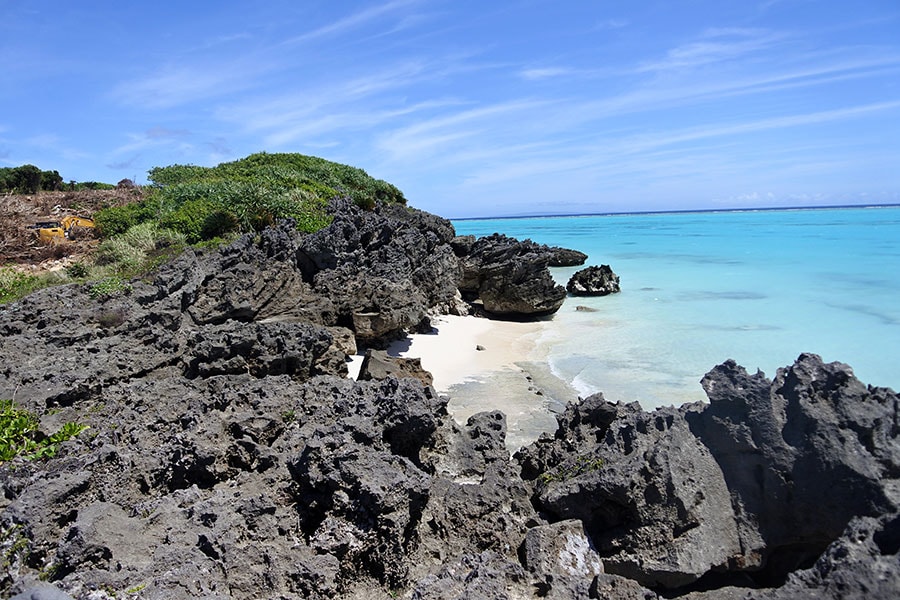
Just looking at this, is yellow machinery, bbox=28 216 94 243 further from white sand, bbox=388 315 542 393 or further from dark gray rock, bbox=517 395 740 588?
dark gray rock, bbox=517 395 740 588

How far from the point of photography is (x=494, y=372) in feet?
41.4

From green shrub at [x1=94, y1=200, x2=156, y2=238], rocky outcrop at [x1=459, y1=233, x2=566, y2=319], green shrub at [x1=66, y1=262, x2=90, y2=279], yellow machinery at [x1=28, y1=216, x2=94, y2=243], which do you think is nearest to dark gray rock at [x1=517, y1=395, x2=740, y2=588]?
green shrub at [x1=66, y1=262, x2=90, y2=279]

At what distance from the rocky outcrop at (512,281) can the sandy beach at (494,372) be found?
152cm

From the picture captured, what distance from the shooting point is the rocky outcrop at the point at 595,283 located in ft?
82.2

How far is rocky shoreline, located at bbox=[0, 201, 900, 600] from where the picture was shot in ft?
11.2

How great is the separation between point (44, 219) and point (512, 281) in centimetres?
1880

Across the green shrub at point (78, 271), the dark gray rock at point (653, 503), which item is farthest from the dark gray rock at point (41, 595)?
the green shrub at point (78, 271)

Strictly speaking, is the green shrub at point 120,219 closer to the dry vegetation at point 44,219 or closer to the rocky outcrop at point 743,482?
the dry vegetation at point 44,219

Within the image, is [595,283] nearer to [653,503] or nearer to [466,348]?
[466,348]

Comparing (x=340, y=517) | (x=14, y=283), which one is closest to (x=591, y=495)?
(x=340, y=517)

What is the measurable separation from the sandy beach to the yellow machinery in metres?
14.0

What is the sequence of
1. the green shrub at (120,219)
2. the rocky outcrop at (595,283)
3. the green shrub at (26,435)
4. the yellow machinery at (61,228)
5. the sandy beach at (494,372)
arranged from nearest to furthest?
the green shrub at (26,435), the sandy beach at (494,372), the yellow machinery at (61,228), the green shrub at (120,219), the rocky outcrop at (595,283)

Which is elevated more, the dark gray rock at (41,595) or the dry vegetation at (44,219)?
the dry vegetation at (44,219)

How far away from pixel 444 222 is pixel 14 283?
537 inches
